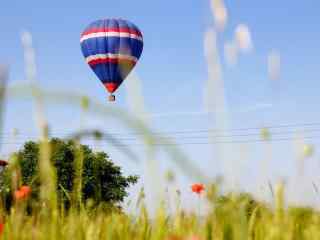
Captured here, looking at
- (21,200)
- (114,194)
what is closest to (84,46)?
(114,194)

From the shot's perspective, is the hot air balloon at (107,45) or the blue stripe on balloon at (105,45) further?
the blue stripe on balloon at (105,45)

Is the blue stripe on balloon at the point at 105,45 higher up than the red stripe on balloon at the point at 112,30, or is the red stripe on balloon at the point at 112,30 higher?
the red stripe on balloon at the point at 112,30

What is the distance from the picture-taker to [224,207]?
1490mm

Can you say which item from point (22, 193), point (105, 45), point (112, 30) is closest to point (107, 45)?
point (105, 45)

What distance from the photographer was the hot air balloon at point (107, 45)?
4778cm

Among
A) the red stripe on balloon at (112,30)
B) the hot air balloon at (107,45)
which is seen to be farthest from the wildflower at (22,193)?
the red stripe on balloon at (112,30)

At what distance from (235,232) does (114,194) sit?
78.4 metres

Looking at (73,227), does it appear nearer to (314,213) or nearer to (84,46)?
(314,213)

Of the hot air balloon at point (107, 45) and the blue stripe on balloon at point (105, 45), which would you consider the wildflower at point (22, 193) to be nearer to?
the hot air balloon at point (107, 45)

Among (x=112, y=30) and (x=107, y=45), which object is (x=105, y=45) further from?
(x=112, y=30)

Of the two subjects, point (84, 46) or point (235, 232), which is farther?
point (84, 46)

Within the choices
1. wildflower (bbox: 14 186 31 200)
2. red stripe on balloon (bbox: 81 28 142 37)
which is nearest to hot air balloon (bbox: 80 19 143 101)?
red stripe on balloon (bbox: 81 28 142 37)

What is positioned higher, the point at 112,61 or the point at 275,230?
the point at 112,61

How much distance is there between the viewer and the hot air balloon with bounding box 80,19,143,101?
47.8 meters
